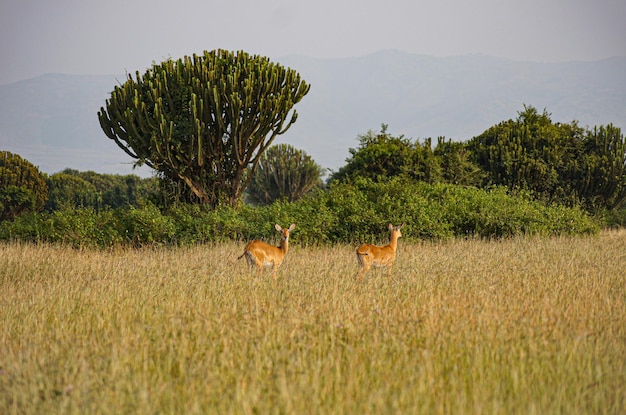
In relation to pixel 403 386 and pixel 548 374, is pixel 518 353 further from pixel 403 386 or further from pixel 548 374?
pixel 403 386

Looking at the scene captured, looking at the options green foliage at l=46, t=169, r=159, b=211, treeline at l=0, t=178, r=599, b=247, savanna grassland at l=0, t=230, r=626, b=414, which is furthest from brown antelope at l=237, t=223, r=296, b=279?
green foliage at l=46, t=169, r=159, b=211

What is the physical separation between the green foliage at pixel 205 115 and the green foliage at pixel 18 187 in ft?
75.5

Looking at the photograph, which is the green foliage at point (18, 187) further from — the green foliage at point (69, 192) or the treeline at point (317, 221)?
the treeline at point (317, 221)

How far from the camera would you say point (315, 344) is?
5.31 meters

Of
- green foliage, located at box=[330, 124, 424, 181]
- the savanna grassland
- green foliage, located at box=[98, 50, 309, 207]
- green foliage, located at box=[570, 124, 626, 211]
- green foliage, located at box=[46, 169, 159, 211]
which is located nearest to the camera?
the savanna grassland

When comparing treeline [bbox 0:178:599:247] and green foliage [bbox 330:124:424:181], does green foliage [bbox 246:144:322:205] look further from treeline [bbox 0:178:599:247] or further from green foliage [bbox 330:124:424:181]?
treeline [bbox 0:178:599:247]

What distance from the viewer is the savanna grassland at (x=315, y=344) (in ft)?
13.6

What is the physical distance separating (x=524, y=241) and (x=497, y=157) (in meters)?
13.1

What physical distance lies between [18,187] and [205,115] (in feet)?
84.7

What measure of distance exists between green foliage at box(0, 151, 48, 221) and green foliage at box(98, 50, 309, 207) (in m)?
23.0

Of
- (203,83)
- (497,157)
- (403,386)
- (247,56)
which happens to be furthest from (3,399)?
(497,157)

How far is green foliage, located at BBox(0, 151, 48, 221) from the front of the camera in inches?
1516

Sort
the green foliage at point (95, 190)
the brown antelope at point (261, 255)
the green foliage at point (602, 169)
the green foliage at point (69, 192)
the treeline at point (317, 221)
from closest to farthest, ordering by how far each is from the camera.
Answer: the brown antelope at point (261, 255) < the treeline at point (317, 221) < the green foliage at point (602, 169) < the green foliage at point (69, 192) < the green foliage at point (95, 190)

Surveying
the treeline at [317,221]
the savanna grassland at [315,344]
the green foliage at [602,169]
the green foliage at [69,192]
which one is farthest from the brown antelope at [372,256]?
the green foliage at [69,192]
